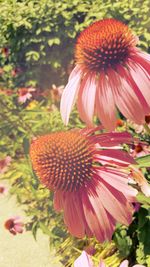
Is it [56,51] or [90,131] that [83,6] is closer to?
[56,51]

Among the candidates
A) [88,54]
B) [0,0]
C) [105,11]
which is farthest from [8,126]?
[88,54]


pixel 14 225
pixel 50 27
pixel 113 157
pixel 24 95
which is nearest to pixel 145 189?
pixel 113 157

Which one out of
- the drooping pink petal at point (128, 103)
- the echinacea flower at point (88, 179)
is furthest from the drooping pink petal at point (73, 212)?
the drooping pink petal at point (128, 103)

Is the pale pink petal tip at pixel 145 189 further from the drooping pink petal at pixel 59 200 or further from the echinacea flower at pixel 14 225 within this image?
the echinacea flower at pixel 14 225

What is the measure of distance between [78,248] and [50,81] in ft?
5.75

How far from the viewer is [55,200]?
613 millimetres

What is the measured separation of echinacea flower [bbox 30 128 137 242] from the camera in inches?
22.6

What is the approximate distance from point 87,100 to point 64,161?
77 mm

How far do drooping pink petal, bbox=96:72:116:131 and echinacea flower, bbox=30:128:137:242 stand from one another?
41 mm

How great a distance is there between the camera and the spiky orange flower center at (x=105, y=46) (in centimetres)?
62

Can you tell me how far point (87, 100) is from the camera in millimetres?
576

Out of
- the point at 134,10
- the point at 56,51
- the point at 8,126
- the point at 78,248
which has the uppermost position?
the point at 134,10

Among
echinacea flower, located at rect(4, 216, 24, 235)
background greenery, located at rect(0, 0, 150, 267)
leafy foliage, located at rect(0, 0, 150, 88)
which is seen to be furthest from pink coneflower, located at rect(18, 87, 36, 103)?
echinacea flower, located at rect(4, 216, 24, 235)

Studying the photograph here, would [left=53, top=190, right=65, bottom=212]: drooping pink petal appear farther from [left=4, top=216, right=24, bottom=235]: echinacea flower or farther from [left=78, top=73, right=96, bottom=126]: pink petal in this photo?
[left=4, top=216, right=24, bottom=235]: echinacea flower
